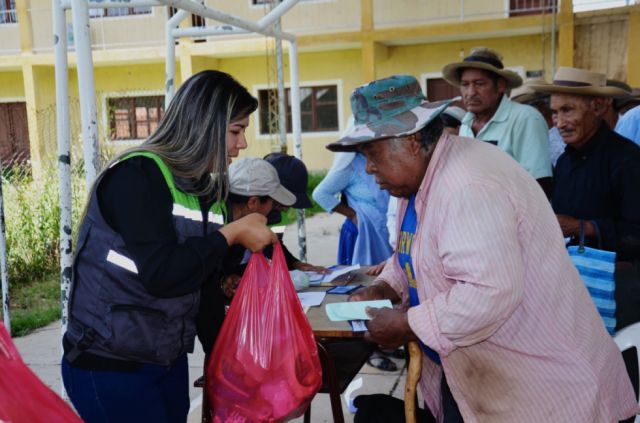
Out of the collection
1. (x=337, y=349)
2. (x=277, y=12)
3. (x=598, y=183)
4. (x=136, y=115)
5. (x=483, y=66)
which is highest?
(x=277, y=12)

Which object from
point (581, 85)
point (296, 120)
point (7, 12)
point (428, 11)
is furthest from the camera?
point (7, 12)

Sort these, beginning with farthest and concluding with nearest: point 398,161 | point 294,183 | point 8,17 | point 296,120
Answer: point 8,17, point 296,120, point 294,183, point 398,161

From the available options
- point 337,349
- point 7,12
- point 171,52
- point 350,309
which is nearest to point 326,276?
point 337,349

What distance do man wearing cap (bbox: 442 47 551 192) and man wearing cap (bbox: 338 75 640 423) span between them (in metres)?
1.88

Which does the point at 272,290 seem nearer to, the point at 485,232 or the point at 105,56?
the point at 485,232

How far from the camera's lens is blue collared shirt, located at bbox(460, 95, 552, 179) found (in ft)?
11.7

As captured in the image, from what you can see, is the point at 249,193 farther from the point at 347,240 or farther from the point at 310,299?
the point at 347,240

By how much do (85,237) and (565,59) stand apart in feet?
44.7

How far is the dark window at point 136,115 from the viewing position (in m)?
17.9

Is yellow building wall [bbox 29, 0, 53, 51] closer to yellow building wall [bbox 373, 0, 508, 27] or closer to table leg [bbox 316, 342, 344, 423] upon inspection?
yellow building wall [bbox 373, 0, 508, 27]

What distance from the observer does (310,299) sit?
275 centimetres

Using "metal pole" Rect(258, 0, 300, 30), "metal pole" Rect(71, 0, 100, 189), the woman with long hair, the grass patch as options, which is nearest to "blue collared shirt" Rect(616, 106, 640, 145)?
"metal pole" Rect(258, 0, 300, 30)

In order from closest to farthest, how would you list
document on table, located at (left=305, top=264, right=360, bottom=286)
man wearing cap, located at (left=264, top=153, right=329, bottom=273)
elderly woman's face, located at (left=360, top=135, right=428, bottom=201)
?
elderly woman's face, located at (left=360, top=135, right=428, bottom=201), document on table, located at (left=305, top=264, right=360, bottom=286), man wearing cap, located at (left=264, top=153, right=329, bottom=273)

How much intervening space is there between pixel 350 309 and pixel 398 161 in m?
0.77
